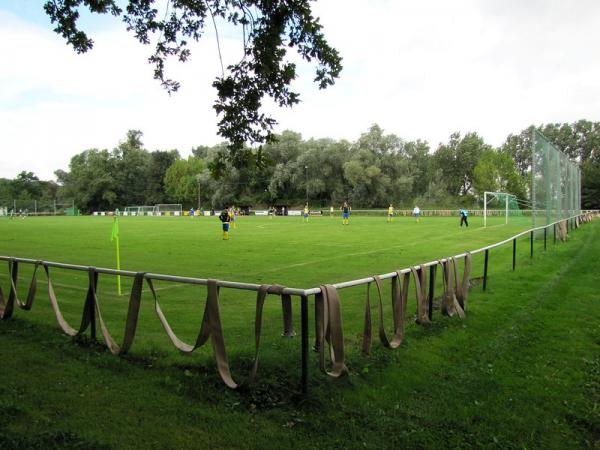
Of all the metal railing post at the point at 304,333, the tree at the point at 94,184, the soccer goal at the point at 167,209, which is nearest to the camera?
the metal railing post at the point at 304,333

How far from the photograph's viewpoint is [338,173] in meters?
80.8

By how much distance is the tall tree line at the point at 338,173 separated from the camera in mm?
76125

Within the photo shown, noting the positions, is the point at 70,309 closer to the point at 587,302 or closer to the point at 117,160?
the point at 587,302

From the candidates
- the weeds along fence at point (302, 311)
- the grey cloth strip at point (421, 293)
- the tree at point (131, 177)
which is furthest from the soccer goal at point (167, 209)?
the grey cloth strip at point (421, 293)

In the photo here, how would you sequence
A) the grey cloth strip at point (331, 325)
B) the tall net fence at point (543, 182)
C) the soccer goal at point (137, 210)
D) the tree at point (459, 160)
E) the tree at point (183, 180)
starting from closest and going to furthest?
the grey cloth strip at point (331, 325) < the tall net fence at point (543, 182) < the tree at point (459, 160) < the soccer goal at point (137, 210) < the tree at point (183, 180)

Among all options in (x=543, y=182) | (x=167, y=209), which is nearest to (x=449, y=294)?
(x=543, y=182)

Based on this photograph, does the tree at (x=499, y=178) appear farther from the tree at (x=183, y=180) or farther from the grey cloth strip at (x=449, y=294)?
the grey cloth strip at (x=449, y=294)

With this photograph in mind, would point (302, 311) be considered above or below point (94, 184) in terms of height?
below

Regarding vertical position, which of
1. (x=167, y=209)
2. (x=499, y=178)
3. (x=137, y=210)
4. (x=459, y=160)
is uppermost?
(x=459, y=160)

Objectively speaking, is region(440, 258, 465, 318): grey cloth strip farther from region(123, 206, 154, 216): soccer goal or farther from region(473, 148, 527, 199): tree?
region(123, 206, 154, 216): soccer goal

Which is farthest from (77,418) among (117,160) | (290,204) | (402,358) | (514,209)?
(117,160)

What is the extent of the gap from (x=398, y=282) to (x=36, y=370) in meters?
4.19

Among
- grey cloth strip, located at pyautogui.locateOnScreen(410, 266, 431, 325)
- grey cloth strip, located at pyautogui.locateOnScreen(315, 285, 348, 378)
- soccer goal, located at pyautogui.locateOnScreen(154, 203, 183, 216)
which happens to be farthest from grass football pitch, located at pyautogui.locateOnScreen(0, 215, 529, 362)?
soccer goal, located at pyautogui.locateOnScreen(154, 203, 183, 216)

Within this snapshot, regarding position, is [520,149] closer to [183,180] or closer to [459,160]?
[459,160]
